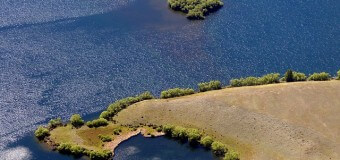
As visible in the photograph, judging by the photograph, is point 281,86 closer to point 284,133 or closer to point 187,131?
point 284,133

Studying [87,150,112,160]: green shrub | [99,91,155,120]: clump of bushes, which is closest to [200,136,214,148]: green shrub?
[87,150,112,160]: green shrub

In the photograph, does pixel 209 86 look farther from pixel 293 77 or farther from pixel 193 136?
pixel 293 77

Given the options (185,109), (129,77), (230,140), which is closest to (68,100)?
(129,77)

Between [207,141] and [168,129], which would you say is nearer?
[207,141]

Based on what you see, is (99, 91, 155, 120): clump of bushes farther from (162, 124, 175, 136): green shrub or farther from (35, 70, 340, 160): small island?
(162, 124, 175, 136): green shrub

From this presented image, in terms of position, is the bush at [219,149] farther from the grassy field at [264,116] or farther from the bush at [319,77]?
the bush at [319,77]

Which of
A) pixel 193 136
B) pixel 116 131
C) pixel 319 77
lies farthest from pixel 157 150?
pixel 319 77
